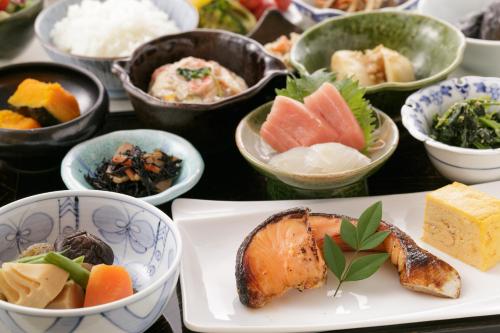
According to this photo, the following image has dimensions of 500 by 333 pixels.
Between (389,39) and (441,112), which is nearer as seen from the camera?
(441,112)

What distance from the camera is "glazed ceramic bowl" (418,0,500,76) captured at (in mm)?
2838

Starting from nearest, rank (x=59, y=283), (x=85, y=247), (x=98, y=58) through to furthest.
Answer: (x=59, y=283) < (x=85, y=247) < (x=98, y=58)

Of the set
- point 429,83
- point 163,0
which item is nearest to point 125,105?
point 163,0

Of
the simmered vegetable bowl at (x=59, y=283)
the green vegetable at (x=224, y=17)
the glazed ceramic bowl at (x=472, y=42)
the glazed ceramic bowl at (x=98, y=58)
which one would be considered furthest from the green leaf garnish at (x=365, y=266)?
the green vegetable at (x=224, y=17)

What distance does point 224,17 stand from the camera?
12.2ft

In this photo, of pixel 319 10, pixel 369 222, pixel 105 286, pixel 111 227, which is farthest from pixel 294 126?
pixel 319 10

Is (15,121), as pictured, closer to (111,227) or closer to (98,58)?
(98,58)

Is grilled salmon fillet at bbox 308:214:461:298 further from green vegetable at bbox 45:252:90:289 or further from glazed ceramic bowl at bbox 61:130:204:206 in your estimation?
green vegetable at bbox 45:252:90:289

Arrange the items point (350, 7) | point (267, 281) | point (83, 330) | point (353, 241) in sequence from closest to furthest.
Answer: point (83, 330)
point (267, 281)
point (353, 241)
point (350, 7)

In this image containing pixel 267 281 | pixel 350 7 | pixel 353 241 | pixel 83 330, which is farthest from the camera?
pixel 350 7

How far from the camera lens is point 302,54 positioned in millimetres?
2934

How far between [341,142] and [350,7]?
1358 mm

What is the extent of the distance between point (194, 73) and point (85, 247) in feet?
3.52

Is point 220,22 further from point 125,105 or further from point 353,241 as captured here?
point 353,241
